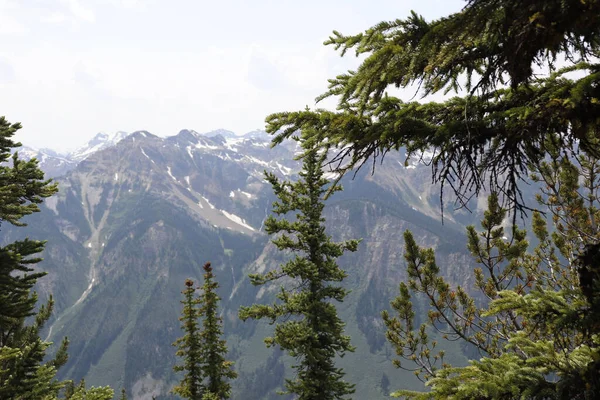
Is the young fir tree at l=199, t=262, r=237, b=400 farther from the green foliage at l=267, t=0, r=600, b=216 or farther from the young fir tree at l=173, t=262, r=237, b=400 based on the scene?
the green foliage at l=267, t=0, r=600, b=216

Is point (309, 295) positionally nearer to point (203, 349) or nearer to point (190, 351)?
point (203, 349)

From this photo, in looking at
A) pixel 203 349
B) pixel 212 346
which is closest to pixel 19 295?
pixel 203 349

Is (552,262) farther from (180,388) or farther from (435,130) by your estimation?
(180,388)

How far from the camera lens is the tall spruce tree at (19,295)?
9094 mm

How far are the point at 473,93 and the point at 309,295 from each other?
629 inches

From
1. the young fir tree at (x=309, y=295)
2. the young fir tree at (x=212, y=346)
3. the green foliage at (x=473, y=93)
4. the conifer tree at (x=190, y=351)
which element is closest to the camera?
the green foliage at (x=473, y=93)

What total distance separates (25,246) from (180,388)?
16.0 m

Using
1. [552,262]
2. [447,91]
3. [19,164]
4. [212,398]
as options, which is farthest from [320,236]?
[447,91]

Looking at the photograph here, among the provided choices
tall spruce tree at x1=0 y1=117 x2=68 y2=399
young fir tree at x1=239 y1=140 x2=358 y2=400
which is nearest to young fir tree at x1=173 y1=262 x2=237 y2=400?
young fir tree at x1=239 y1=140 x2=358 y2=400

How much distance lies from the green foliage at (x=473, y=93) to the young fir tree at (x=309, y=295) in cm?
1351

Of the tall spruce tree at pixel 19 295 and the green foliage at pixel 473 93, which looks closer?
the green foliage at pixel 473 93

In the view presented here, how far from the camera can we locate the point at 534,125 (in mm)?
4164

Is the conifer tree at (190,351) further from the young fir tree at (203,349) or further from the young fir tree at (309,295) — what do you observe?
the young fir tree at (309,295)

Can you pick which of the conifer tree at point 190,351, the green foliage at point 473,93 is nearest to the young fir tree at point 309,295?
the conifer tree at point 190,351
